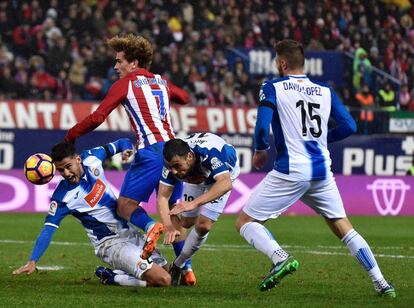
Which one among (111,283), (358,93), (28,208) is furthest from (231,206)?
(111,283)

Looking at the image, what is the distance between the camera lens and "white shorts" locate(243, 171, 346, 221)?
870cm

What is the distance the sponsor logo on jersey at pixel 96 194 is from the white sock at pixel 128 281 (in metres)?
0.77

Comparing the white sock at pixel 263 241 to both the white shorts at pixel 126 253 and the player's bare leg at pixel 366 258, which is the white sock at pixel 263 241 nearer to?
the player's bare leg at pixel 366 258

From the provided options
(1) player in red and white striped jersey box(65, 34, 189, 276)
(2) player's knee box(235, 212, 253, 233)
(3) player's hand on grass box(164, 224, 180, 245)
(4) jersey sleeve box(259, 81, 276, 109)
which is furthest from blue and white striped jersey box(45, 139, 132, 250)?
(4) jersey sleeve box(259, 81, 276, 109)

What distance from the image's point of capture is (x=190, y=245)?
31.7 ft

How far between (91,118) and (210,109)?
12.8 meters

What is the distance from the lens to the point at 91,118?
9461 millimetres

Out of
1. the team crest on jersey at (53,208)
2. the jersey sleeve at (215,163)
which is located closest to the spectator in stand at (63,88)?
the team crest on jersey at (53,208)

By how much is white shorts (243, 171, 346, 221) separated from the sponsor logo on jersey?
5.23 ft

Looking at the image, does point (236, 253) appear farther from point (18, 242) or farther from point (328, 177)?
point (328, 177)

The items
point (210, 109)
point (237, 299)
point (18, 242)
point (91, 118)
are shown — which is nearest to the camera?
point (237, 299)

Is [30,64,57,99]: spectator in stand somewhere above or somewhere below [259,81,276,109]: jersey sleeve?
below

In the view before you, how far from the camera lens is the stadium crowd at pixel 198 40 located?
74.3 ft

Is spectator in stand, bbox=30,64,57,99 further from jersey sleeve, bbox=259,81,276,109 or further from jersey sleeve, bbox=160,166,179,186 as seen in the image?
jersey sleeve, bbox=259,81,276,109
